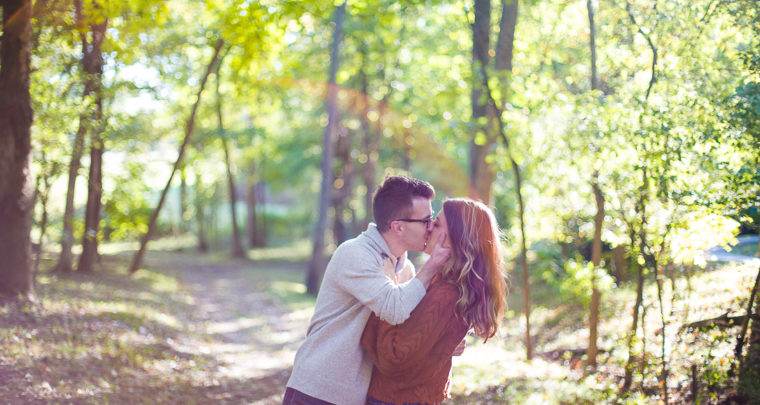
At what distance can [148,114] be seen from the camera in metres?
16.4

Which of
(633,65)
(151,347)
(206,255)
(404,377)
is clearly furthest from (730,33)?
(206,255)

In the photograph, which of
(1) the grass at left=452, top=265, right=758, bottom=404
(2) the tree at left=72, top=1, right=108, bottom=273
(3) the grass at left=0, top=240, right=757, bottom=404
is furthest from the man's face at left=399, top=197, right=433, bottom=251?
(2) the tree at left=72, top=1, right=108, bottom=273

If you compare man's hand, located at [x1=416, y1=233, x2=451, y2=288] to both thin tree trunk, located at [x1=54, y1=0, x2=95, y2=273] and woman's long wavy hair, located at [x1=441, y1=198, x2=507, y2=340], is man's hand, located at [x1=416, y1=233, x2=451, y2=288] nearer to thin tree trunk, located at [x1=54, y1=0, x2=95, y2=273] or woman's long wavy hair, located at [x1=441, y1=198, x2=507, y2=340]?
woman's long wavy hair, located at [x1=441, y1=198, x2=507, y2=340]

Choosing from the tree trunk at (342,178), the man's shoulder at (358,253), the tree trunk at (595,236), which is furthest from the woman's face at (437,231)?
the tree trunk at (342,178)

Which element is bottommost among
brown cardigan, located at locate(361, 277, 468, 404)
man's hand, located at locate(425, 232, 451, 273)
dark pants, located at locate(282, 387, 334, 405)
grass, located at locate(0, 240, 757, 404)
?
grass, located at locate(0, 240, 757, 404)

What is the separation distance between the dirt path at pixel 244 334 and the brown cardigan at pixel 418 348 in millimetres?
5071

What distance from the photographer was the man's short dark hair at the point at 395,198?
11.3 feet

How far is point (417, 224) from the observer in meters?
3.47

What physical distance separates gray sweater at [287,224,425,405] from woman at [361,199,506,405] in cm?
8

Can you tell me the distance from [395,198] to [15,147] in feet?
22.1

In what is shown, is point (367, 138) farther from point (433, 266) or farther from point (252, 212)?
point (433, 266)

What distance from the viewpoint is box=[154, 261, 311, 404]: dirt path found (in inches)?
341

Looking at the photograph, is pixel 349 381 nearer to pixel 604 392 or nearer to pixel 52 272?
pixel 604 392

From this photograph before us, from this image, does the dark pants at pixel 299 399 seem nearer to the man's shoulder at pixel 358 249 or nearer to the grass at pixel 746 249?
the man's shoulder at pixel 358 249
